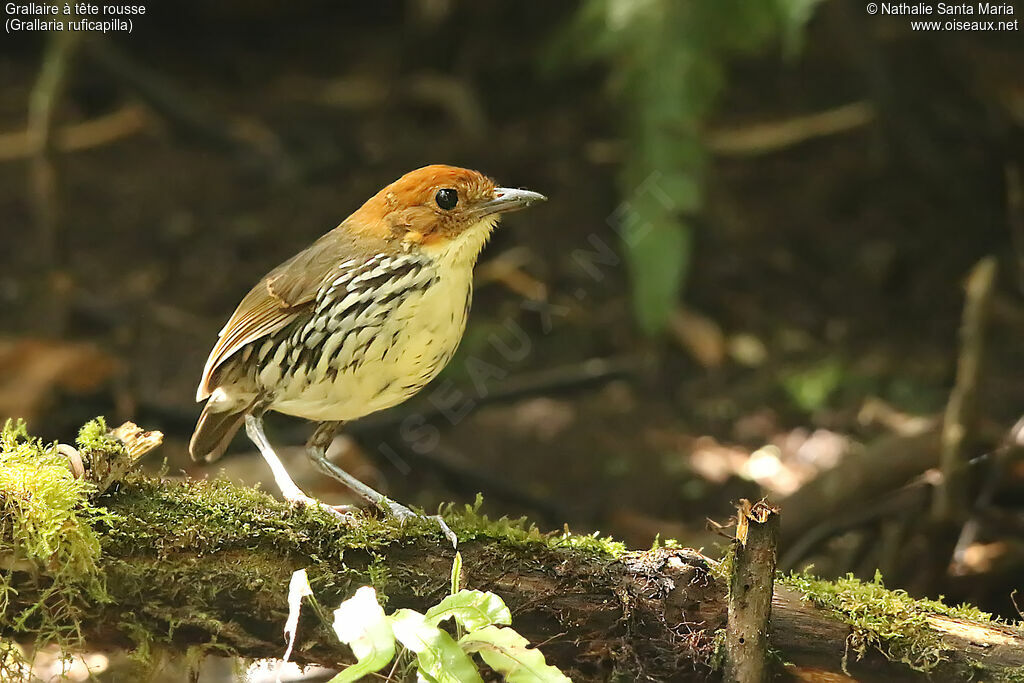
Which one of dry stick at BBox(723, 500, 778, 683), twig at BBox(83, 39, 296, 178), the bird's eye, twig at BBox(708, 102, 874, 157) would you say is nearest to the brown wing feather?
the bird's eye

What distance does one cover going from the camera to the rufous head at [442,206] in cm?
301

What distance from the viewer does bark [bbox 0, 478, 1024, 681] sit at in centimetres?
247

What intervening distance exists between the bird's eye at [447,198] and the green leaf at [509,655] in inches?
47.5

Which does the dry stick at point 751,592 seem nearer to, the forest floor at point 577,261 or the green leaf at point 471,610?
the green leaf at point 471,610

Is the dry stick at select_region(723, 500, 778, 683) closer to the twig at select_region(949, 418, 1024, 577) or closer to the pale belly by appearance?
the pale belly

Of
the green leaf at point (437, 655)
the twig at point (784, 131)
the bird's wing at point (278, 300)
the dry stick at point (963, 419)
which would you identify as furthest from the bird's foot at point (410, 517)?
the twig at point (784, 131)

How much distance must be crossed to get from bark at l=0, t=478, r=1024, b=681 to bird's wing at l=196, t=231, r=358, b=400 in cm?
62

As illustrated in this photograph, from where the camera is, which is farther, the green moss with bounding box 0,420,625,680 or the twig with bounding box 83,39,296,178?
the twig with bounding box 83,39,296,178

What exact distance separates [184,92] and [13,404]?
4.01 meters

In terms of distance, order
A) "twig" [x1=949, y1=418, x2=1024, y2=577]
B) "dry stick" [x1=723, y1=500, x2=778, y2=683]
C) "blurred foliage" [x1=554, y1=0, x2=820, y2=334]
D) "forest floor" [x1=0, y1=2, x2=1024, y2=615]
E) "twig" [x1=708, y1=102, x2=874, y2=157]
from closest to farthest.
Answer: "dry stick" [x1=723, y1=500, x2=778, y2=683] → "twig" [x1=949, y1=418, x2=1024, y2=577] → "blurred foliage" [x1=554, y1=0, x2=820, y2=334] → "forest floor" [x1=0, y1=2, x2=1024, y2=615] → "twig" [x1=708, y1=102, x2=874, y2=157]

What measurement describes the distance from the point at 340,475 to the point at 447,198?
0.86 meters

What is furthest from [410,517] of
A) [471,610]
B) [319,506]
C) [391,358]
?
[471,610]

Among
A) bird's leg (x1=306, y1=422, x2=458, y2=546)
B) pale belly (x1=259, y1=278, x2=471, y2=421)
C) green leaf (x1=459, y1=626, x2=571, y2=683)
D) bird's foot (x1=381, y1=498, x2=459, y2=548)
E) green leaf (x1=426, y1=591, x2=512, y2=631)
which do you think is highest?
pale belly (x1=259, y1=278, x2=471, y2=421)

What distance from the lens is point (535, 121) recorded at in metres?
8.27
